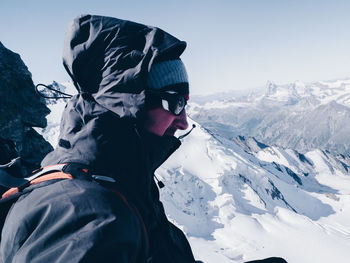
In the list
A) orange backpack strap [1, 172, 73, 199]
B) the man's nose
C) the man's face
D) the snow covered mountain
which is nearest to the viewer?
orange backpack strap [1, 172, 73, 199]

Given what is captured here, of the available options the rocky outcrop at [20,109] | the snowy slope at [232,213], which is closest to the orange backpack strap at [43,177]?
the rocky outcrop at [20,109]

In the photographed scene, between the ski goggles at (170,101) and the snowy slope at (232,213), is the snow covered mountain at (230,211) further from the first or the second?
the ski goggles at (170,101)

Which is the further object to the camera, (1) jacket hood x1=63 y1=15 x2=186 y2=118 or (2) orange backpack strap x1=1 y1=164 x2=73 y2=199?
(1) jacket hood x1=63 y1=15 x2=186 y2=118

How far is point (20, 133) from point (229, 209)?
323 ft

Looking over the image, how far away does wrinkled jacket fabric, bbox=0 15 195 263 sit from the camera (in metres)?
1.72

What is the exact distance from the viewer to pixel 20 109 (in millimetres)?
13828

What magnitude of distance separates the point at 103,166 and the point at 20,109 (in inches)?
543

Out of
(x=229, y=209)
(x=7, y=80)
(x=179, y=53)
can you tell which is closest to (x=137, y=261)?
(x=179, y=53)

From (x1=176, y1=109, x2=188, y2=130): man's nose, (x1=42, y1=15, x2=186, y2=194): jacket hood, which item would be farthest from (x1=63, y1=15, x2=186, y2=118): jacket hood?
(x1=176, y1=109, x2=188, y2=130): man's nose

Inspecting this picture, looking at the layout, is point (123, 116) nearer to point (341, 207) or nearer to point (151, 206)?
point (151, 206)

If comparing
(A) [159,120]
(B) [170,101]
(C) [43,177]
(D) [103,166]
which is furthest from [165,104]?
(C) [43,177]

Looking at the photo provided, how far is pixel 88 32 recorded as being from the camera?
2.82m

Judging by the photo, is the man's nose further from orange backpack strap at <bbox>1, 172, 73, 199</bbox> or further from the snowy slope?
the snowy slope

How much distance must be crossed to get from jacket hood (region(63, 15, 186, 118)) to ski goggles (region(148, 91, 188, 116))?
0.23m
